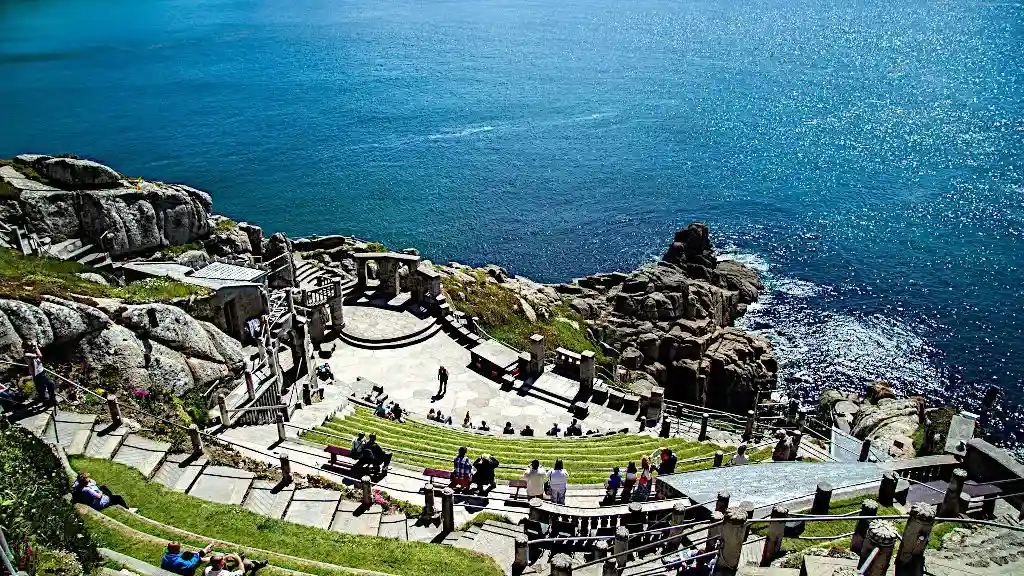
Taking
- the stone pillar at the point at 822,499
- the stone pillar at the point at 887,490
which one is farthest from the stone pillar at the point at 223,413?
the stone pillar at the point at 887,490

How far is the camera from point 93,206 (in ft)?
147

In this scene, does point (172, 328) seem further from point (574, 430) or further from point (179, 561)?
point (574, 430)

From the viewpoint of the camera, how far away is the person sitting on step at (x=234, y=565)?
1592 cm

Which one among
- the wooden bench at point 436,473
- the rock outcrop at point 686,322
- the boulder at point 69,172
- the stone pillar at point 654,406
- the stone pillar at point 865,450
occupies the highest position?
the boulder at point 69,172

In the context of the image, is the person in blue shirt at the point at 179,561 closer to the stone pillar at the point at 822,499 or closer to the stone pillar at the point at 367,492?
the stone pillar at the point at 367,492

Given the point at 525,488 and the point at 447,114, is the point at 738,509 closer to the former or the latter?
the point at 525,488

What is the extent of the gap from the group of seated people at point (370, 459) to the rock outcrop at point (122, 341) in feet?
30.1

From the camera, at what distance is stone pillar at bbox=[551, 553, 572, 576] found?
15.7m

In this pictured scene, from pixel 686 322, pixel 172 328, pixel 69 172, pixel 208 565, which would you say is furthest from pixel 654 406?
pixel 69 172

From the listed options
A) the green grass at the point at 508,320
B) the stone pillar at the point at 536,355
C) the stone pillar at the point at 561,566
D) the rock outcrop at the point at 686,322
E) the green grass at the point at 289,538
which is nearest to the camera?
the stone pillar at the point at 561,566

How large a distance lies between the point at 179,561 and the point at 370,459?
8.54 m

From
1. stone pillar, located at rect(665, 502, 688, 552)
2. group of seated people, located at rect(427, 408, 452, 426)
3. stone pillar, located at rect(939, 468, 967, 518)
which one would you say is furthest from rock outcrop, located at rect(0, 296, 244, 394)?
stone pillar, located at rect(939, 468, 967, 518)

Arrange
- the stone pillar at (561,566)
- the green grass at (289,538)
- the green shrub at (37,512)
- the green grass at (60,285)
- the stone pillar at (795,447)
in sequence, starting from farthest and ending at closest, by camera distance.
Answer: the green grass at (60,285), the stone pillar at (795,447), the green grass at (289,538), the stone pillar at (561,566), the green shrub at (37,512)

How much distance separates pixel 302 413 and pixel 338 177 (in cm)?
7760
